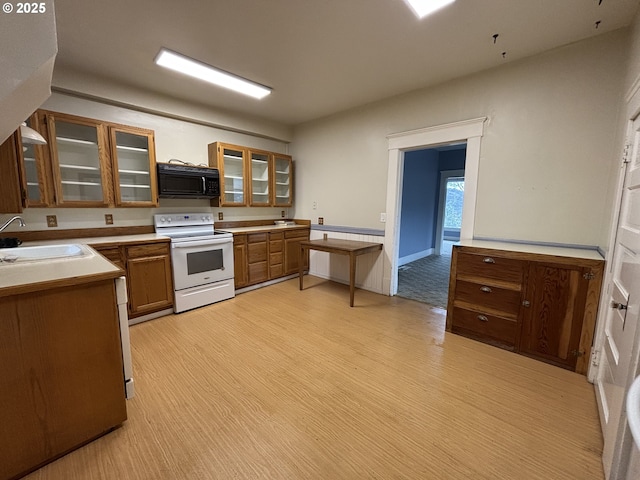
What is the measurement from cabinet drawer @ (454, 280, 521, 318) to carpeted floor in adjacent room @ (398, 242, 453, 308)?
810 mm

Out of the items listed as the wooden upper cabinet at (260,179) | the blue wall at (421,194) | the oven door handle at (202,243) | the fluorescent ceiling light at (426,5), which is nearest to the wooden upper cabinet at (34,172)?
the oven door handle at (202,243)

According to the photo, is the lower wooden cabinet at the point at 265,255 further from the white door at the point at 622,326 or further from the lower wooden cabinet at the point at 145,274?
the white door at the point at 622,326

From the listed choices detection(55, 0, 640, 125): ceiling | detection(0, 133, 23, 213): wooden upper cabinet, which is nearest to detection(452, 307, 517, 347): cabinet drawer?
detection(55, 0, 640, 125): ceiling

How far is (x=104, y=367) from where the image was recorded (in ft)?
4.84

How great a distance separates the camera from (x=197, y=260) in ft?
10.6

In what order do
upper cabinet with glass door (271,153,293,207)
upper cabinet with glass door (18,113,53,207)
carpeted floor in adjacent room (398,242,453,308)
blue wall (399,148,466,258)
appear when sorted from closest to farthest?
upper cabinet with glass door (18,113,53,207) → carpeted floor in adjacent room (398,242,453,308) → upper cabinet with glass door (271,153,293,207) → blue wall (399,148,466,258)

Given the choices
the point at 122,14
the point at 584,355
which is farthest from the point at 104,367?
the point at 584,355

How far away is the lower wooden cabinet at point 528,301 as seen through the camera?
2.03m

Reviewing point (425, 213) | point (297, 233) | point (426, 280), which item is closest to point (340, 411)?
point (297, 233)

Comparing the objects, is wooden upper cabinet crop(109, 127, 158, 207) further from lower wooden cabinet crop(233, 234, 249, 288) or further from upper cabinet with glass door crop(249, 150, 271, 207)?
upper cabinet with glass door crop(249, 150, 271, 207)

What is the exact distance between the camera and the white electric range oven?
311 cm

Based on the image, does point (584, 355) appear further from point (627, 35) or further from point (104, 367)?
point (104, 367)

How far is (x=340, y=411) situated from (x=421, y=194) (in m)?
5.16

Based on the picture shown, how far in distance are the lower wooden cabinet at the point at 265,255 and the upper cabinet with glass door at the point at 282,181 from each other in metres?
0.63
